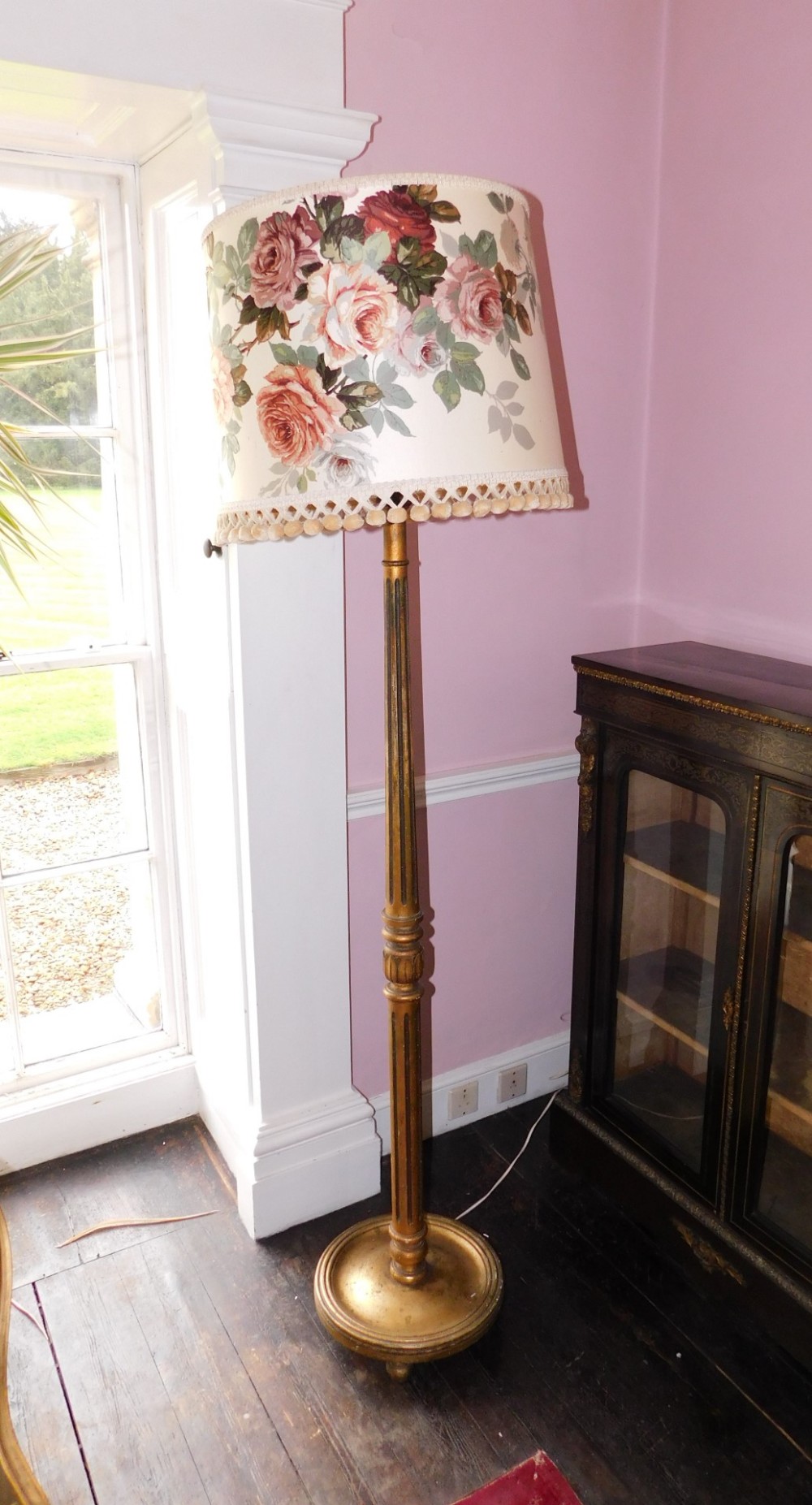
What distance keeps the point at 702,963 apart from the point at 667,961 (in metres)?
0.09

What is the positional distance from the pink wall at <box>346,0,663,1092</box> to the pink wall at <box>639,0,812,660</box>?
0.08m

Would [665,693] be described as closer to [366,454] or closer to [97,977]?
[366,454]

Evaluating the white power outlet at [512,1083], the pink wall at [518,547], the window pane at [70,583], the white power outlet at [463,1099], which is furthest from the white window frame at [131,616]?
the white power outlet at [512,1083]

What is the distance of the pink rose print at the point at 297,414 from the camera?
49.7 inches

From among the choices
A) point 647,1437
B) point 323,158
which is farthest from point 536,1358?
point 323,158

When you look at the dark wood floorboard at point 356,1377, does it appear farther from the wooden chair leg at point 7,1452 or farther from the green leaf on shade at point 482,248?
the green leaf on shade at point 482,248

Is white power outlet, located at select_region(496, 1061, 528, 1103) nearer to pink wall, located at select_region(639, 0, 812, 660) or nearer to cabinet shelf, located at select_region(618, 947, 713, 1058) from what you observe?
cabinet shelf, located at select_region(618, 947, 713, 1058)

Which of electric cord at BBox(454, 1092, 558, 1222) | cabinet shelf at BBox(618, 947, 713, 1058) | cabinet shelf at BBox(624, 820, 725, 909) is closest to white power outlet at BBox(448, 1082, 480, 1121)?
electric cord at BBox(454, 1092, 558, 1222)

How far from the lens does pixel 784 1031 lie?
1741 mm

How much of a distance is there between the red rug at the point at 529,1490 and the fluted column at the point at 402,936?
34 cm

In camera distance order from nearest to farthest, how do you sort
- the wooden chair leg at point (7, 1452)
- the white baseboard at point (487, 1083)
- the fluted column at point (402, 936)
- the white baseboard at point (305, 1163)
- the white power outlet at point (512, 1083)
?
the wooden chair leg at point (7, 1452)
the fluted column at point (402, 936)
the white baseboard at point (305, 1163)
the white baseboard at point (487, 1083)
the white power outlet at point (512, 1083)

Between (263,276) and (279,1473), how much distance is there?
171cm

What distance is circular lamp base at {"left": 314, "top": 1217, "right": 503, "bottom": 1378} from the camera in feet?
5.79

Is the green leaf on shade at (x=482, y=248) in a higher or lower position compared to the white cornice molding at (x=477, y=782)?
higher
